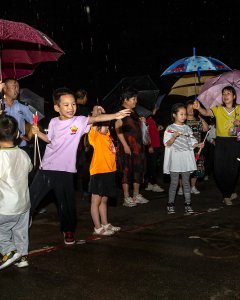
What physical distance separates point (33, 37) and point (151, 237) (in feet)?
9.05

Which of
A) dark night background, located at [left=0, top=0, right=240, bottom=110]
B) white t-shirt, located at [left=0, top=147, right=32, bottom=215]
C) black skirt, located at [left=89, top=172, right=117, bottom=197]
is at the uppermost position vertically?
dark night background, located at [left=0, top=0, right=240, bottom=110]

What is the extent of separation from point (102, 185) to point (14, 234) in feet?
4.57

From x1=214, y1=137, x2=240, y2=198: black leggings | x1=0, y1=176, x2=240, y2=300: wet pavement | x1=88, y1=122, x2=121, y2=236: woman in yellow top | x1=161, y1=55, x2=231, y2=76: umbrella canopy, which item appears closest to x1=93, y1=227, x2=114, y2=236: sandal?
x1=88, y1=122, x2=121, y2=236: woman in yellow top

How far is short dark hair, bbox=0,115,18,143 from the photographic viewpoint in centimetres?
440

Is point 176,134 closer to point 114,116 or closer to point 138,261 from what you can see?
point 114,116

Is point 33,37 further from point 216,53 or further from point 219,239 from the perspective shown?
point 216,53

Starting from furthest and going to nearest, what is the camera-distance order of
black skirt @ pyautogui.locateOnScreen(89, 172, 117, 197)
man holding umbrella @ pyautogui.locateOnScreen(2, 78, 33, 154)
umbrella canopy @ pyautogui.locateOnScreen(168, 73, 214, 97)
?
umbrella canopy @ pyautogui.locateOnScreen(168, 73, 214, 97)
man holding umbrella @ pyautogui.locateOnScreen(2, 78, 33, 154)
black skirt @ pyautogui.locateOnScreen(89, 172, 117, 197)

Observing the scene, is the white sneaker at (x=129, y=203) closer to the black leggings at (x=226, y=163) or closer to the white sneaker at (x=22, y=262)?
the black leggings at (x=226, y=163)

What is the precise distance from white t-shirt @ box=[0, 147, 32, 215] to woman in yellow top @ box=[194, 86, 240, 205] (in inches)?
137

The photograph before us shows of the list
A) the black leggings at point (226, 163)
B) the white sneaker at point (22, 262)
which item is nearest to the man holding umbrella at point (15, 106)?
the white sneaker at point (22, 262)

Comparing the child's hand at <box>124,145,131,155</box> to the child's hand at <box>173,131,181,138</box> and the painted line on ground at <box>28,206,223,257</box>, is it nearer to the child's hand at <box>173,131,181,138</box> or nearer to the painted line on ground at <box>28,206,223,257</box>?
the child's hand at <box>173,131,181,138</box>

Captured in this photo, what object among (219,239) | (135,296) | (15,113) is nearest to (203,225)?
(219,239)

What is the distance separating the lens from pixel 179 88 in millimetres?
9320

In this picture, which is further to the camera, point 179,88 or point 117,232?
point 179,88
